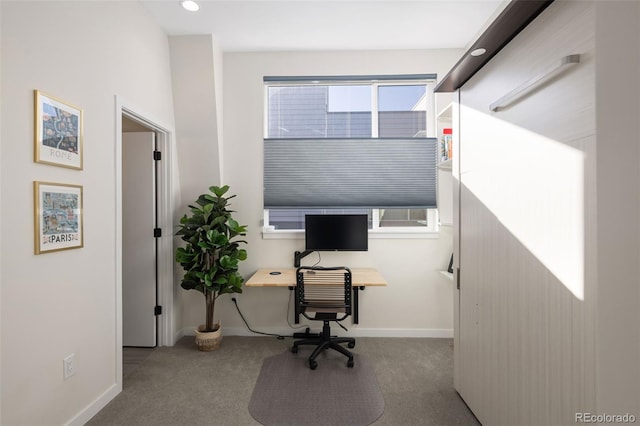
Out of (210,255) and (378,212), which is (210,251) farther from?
(378,212)

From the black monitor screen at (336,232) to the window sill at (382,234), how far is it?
23 cm

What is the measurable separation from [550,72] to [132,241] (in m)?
3.47

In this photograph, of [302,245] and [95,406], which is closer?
[95,406]

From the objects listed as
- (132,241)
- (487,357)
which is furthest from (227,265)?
(487,357)

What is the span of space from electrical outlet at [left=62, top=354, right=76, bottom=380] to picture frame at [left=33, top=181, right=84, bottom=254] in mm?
671

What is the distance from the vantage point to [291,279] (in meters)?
2.75

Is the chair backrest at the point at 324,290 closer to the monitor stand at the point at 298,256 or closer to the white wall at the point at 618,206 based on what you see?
the monitor stand at the point at 298,256

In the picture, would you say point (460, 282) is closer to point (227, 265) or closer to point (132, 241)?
point (227, 265)

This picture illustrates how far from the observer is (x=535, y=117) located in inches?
53.4

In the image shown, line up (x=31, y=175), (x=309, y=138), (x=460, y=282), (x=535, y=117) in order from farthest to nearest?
(x=309, y=138) → (x=460, y=282) → (x=31, y=175) → (x=535, y=117)

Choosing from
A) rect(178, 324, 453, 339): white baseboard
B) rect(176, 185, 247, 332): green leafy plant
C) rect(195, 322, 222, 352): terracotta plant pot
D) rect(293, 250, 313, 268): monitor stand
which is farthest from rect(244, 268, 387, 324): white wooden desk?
rect(195, 322, 222, 352): terracotta plant pot

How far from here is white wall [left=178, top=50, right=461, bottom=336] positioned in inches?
125

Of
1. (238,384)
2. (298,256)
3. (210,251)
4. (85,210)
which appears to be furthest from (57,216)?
(298,256)

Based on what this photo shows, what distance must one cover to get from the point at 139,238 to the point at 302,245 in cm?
166
